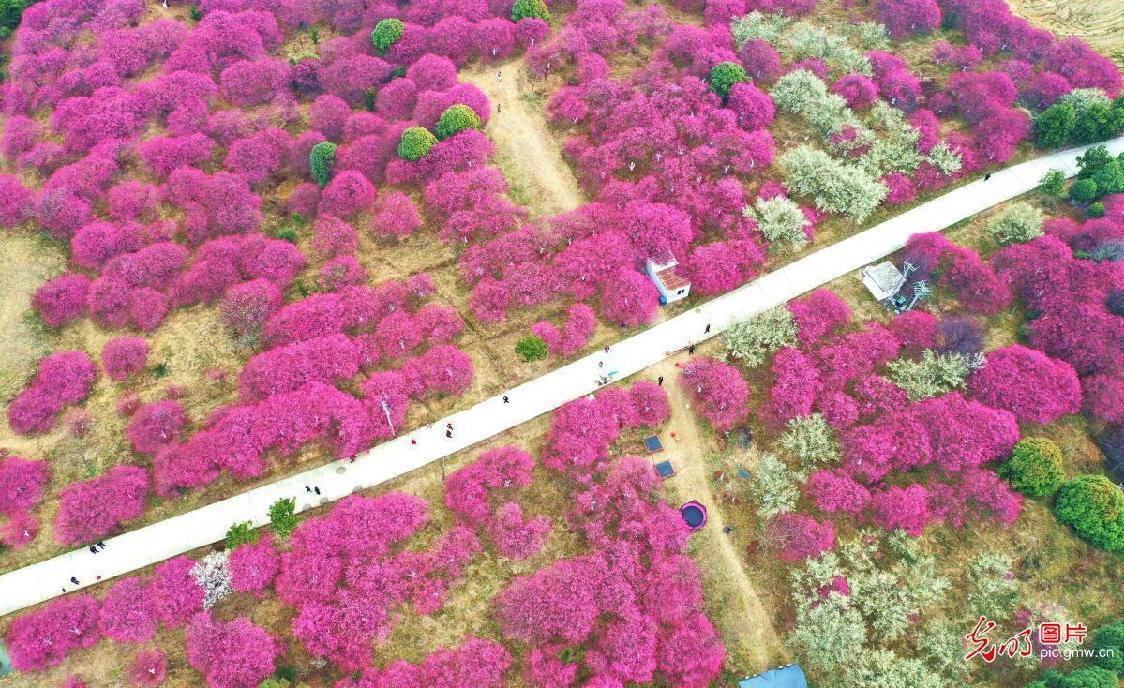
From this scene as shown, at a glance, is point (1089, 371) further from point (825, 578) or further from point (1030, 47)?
point (1030, 47)

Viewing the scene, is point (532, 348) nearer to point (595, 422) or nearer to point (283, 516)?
point (595, 422)

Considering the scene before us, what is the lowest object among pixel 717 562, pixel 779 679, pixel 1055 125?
pixel 779 679

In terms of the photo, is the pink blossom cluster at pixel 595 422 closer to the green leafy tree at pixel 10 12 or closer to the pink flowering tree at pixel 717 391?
the pink flowering tree at pixel 717 391

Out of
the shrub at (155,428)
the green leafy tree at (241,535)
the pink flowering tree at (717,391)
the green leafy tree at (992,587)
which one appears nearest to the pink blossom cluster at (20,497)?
the shrub at (155,428)

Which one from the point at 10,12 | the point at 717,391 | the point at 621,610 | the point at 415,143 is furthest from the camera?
the point at 10,12

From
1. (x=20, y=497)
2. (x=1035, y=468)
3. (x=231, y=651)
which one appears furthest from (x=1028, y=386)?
(x=20, y=497)

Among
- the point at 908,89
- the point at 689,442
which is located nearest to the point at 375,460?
the point at 689,442

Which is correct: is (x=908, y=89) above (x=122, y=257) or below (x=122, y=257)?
above
